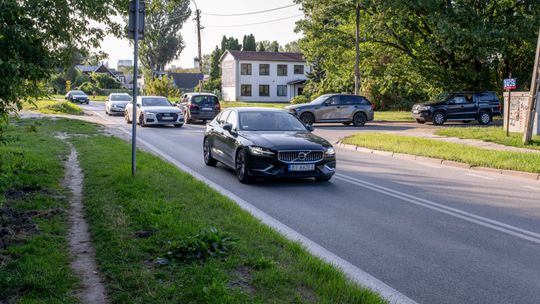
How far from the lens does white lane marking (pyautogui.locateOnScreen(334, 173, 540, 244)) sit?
6.94 m

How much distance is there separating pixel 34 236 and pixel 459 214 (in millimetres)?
5687

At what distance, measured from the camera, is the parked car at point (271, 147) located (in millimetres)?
10078

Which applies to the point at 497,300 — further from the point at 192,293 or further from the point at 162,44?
the point at 162,44

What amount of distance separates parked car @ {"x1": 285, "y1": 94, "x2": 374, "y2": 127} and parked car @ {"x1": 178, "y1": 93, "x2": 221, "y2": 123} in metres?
4.03

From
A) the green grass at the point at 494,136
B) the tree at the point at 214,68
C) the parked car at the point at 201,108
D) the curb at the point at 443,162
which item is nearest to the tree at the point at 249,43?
the tree at the point at 214,68

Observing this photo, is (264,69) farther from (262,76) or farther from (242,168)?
(242,168)

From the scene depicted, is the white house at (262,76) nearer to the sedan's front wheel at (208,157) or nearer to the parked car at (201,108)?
the parked car at (201,108)

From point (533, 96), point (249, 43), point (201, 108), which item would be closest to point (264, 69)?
point (249, 43)

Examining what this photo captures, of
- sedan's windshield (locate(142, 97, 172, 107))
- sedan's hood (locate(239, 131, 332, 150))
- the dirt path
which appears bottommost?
the dirt path

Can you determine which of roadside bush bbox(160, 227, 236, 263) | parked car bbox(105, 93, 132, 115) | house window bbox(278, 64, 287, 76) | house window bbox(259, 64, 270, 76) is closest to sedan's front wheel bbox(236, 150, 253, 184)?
roadside bush bbox(160, 227, 236, 263)

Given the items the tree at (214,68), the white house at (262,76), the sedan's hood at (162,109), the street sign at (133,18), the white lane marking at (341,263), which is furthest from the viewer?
the tree at (214,68)

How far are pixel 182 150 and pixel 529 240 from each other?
1087cm

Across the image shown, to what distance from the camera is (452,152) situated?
601 inches

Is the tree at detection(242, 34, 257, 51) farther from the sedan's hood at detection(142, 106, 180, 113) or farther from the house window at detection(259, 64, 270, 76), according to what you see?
the sedan's hood at detection(142, 106, 180, 113)
